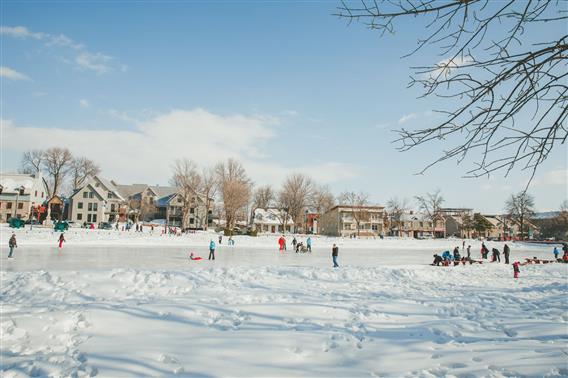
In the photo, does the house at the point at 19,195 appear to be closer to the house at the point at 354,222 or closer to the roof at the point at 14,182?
the roof at the point at 14,182

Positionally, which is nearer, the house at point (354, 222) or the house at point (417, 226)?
the house at point (354, 222)

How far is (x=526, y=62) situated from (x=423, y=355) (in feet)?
17.0

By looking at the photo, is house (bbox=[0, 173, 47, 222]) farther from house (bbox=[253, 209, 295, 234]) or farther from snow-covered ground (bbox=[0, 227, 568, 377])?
snow-covered ground (bbox=[0, 227, 568, 377])

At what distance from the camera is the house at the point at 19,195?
68000 mm

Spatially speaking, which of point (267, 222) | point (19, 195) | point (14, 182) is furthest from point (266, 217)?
point (14, 182)

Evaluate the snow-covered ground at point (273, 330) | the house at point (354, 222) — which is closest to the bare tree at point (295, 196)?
the house at point (354, 222)

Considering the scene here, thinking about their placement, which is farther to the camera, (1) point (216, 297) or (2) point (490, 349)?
(1) point (216, 297)

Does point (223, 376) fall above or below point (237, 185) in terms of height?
below

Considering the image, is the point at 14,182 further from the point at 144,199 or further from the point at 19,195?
the point at 144,199

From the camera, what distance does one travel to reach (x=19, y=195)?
68.6m

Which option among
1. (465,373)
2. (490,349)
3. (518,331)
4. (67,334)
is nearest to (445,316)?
(518,331)

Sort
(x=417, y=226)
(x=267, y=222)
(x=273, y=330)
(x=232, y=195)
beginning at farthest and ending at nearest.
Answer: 1. (x=417, y=226)
2. (x=267, y=222)
3. (x=232, y=195)
4. (x=273, y=330)

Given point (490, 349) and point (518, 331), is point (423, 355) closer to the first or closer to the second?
point (490, 349)

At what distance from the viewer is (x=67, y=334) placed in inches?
287
